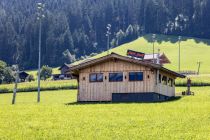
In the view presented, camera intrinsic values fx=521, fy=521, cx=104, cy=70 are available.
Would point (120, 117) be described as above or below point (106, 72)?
below

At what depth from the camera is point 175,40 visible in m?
195

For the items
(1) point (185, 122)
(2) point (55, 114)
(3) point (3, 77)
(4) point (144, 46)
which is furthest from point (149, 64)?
(4) point (144, 46)

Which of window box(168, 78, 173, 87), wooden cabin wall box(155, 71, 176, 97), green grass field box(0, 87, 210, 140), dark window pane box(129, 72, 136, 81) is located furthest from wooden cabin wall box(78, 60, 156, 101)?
green grass field box(0, 87, 210, 140)

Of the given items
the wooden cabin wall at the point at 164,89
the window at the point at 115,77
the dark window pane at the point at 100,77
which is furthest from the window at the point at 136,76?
the dark window pane at the point at 100,77

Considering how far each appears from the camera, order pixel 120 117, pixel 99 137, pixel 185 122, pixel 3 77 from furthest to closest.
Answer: pixel 3 77
pixel 120 117
pixel 185 122
pixel 99 137

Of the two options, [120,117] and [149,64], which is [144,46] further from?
[120,117]

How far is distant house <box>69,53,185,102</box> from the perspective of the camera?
151 feet

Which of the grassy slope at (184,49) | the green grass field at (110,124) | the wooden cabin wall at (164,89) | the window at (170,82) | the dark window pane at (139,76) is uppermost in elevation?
the grassy slope at (184,49)

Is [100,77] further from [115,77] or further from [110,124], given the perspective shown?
[110,124]

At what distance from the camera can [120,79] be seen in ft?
155

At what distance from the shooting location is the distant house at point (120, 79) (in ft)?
151

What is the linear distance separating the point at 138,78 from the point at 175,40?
151 metres

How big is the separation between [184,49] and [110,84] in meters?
133

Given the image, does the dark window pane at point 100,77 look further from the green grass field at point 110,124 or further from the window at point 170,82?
the green grass field at point 110,124
